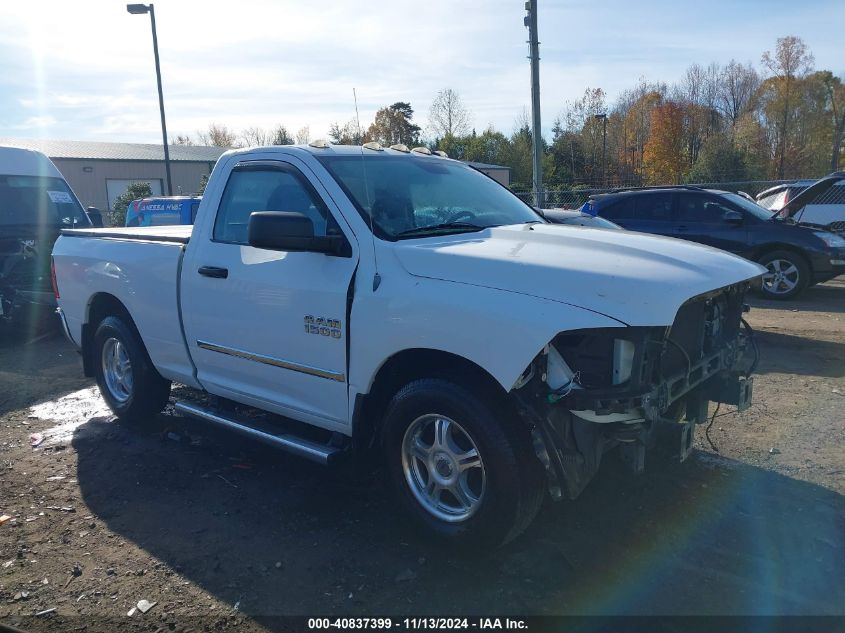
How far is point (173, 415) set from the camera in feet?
20.6

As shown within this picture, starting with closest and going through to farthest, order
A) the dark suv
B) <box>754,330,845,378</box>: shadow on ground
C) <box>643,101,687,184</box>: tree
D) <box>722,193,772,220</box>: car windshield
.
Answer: <box>754,330,845,378</box>: shadow on ground, the dark suv, <box>722,193,772,220</box>: car windshield, <box>643,101,687,184</box>: tree

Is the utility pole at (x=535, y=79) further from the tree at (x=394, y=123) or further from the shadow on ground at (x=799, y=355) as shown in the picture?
the shadow on ground at (x=799, y=355)

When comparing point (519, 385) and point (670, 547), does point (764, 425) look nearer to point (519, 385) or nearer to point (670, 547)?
point (670, 547)

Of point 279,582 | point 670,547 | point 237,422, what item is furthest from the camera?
point 237,422

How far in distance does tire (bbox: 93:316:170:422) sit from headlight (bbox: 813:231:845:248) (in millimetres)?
10138

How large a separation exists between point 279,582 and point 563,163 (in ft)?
135

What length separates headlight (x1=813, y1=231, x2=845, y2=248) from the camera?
1126cm

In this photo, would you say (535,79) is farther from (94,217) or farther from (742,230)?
(94,217)

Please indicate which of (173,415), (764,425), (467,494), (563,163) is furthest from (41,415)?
(563,163)

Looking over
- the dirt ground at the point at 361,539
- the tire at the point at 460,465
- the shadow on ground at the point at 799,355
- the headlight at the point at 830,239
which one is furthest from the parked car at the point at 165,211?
the tire at the point at 460,465

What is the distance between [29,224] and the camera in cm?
1076

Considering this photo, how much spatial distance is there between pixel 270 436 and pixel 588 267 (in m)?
2.17

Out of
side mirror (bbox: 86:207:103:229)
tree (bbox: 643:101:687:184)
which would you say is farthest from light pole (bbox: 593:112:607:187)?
side mirror (bbox: 86:207:103:229)

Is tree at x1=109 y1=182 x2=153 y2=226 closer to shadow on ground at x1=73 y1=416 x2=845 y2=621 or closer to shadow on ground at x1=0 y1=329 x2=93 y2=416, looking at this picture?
shadow on ground at x1=0 y1=329 x2=93 y2=416
